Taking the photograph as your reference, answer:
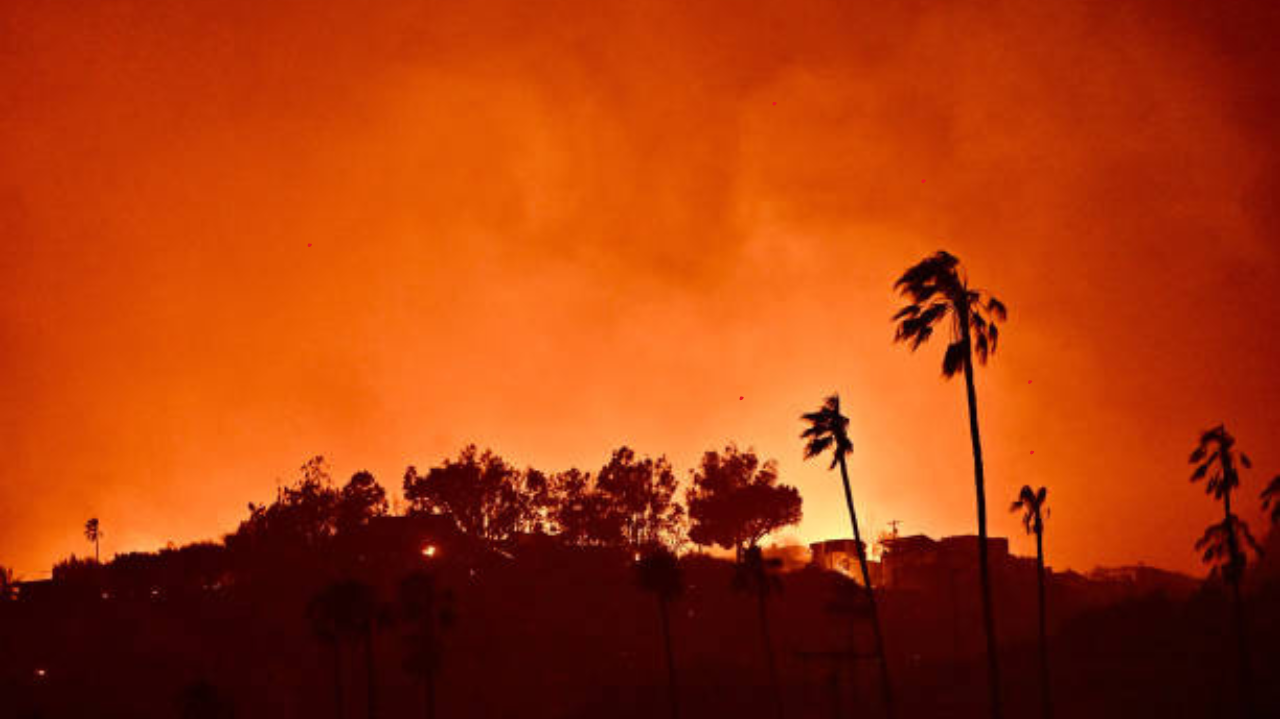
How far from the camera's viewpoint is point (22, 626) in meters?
104

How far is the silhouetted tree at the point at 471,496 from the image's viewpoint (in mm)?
150625

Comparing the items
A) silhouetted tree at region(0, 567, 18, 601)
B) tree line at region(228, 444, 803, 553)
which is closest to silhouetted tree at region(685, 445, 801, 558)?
tree line at region(228, 444, 803, 553)

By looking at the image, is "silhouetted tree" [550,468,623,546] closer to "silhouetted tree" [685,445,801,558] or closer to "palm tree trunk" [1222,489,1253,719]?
"silhouetted tree" [685,445,801,558]

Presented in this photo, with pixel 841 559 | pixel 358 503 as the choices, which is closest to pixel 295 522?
pixel 358 503

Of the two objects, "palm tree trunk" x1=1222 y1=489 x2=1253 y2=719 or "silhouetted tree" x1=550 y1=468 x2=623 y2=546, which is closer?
"palm tree trunk" x1=1222 y1=489 x2=1253 y2=719

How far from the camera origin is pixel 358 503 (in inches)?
5664

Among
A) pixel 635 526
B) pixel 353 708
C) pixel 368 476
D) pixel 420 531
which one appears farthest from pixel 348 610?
pixel 635 526

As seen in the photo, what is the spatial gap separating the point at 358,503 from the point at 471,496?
1680 cm

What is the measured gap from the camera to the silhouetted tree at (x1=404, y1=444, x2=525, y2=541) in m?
151

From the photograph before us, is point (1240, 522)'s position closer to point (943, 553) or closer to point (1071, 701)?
point (1071, 701)

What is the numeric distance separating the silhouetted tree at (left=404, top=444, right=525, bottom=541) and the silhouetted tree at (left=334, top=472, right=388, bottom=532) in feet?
17.3

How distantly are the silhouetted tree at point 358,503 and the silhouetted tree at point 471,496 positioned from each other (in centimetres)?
526

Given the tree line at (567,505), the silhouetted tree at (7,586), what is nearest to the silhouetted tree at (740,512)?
the tree line at (567,505)

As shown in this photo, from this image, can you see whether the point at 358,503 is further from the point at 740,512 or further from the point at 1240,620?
the point at 1240,620
